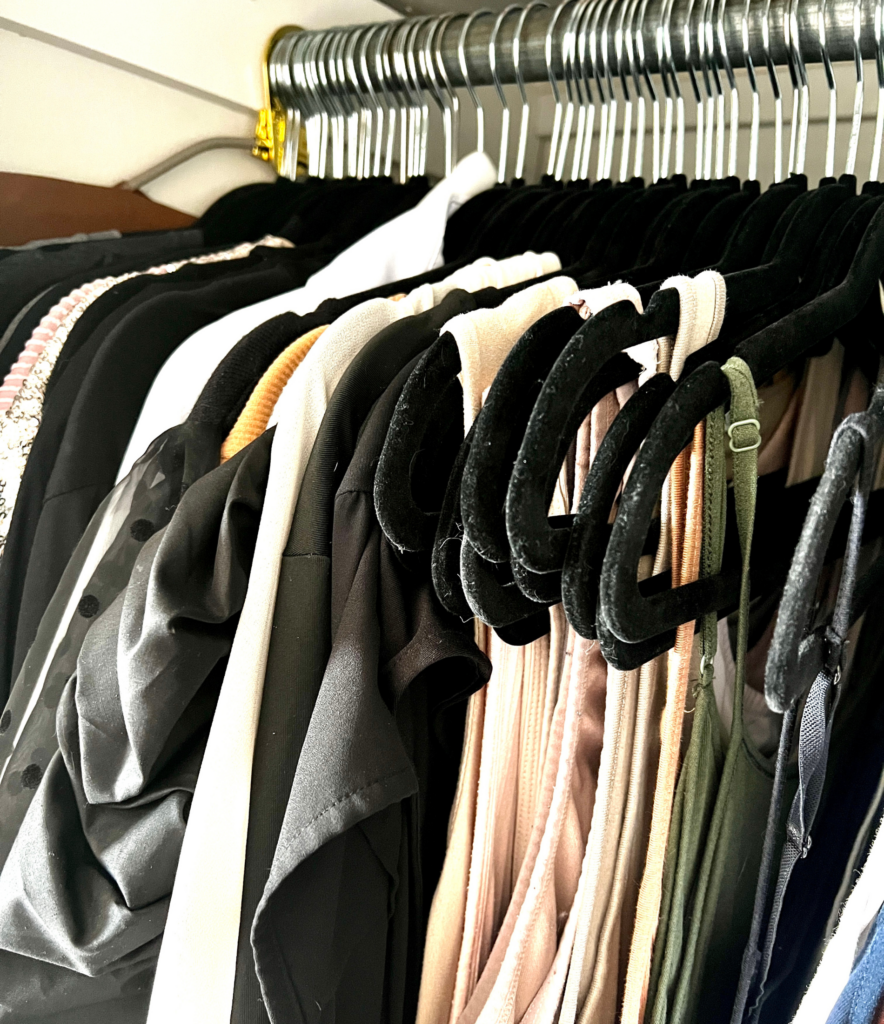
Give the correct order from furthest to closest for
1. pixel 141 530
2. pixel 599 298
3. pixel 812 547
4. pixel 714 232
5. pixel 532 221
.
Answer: pixel 532 221 < pixel 714 232 < pixel 141 530 < pixel 599 298 < pixel 812 547

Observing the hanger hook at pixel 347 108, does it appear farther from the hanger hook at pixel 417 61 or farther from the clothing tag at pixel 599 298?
the clothing tag at pixel 599 298

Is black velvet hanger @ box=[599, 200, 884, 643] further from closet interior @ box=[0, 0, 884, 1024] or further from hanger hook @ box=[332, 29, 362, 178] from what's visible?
hanger hook @ box=[332, 29, 362, 178]

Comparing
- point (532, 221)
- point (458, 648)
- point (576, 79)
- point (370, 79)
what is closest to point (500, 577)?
point (458, 648)

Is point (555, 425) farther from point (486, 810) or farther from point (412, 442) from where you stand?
point (486, 810)

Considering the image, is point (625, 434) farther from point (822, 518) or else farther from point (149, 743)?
point (149, 743)

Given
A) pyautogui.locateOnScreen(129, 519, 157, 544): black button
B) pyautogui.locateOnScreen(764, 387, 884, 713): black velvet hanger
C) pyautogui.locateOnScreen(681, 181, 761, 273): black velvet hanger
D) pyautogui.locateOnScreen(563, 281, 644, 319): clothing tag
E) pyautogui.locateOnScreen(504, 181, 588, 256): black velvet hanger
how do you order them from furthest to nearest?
1. pyautogui.locateOnScreen(504, 181, 588, 256): black velvet hanger
2. pyautogui.locateOnScreen(681, 181, 761, 273): black velvet hanger
3. pyautogui.locateOnScreen(129, 519, 157, 544): black button
4. pyautogui.locateOnScreen(563, 281, 644, 319): clothing tag
5. pyautogui.locateOnScreen(764, 387, 884, 713): black velvet hanger

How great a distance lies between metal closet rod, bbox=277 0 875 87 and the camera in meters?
0.62

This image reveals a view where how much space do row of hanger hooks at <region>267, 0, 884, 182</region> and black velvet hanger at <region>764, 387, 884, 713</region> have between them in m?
0.42

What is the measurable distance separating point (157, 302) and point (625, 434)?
412 mm

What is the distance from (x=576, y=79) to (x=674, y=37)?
0.11 meters

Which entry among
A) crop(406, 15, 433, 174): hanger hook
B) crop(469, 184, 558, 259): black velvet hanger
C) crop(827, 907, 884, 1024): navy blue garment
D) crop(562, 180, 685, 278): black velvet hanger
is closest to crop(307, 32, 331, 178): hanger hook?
crop(406, 15, 433, 174): hanger hook

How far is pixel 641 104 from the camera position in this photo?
77cm

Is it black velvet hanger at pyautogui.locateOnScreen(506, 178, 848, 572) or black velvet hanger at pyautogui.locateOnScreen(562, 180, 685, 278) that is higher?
black velvet hanger at pyautogui.locateOnScreen(562, 180, 685, 278)

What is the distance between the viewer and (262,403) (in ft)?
1.74
